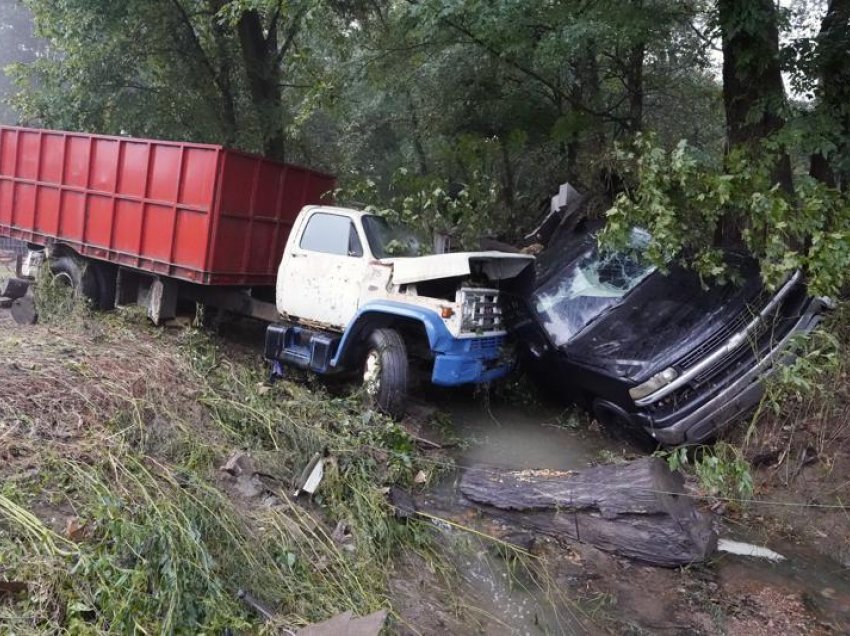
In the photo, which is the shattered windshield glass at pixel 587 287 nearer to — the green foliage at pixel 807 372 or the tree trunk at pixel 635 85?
the green foliage at pixel 807 372

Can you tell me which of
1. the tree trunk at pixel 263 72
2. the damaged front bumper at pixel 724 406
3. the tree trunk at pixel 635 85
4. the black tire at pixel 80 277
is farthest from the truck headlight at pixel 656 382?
the tree trunk at pixel 263 72

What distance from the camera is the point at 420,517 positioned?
4410mm

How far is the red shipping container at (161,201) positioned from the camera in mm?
7547

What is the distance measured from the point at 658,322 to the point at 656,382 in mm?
758

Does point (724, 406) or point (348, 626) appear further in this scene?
point (724, 406)

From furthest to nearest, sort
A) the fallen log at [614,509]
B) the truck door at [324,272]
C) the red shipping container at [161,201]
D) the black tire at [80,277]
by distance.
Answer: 1. the black tire at [80,277]
2. the red shipping container at [161,201]
3. the truck door at [324,272]
4. the fallen log at [614,509]

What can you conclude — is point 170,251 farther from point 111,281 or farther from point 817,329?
point 817,329

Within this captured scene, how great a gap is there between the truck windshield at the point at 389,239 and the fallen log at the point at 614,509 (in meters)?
2.85

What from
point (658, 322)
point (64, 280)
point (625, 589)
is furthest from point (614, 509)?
point (64, 280)

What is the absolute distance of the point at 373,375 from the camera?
6.21m

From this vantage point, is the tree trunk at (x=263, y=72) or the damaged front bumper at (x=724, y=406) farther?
the tree trunk at (x=263, y=72)

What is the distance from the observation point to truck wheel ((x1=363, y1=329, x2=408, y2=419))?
6.04m

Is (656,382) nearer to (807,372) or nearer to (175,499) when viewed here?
(807,372)

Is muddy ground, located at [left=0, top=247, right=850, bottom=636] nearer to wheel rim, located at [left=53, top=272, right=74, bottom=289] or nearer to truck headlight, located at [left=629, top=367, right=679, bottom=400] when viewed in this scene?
truck headlight, located at [left=629, top=367, right=679, bottom=400]
